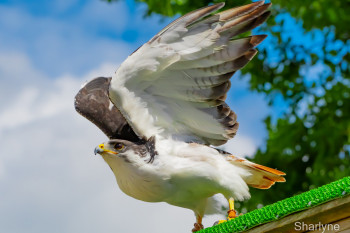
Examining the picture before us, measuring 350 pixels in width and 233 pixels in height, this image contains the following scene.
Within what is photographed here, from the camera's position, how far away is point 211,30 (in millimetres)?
4480

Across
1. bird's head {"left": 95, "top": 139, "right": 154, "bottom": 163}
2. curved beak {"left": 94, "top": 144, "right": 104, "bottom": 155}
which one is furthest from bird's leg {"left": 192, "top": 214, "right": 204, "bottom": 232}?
curved beak {"left": 94, "top": 144, "right": 104, "bottom": 155}

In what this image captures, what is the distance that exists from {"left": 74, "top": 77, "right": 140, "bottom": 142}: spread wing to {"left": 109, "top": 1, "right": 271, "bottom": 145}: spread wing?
0.98ft

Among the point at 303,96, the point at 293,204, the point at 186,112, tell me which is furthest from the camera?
the point at 303,96

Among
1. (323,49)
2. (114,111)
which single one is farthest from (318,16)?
(114,111)

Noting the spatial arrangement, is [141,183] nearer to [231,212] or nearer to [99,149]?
[99,149]

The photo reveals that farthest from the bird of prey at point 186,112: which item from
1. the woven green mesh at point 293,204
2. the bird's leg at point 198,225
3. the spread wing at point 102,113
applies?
the woven green mesh at point 293,204

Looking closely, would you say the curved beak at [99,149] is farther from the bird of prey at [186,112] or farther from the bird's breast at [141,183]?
the bird's breast at [141,183]

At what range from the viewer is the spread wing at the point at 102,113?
5051 mm

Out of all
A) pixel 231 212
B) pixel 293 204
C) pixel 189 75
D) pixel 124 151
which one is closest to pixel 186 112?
pixel 189 75

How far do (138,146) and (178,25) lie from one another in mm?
914

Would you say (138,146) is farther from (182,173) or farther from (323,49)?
(323,49)

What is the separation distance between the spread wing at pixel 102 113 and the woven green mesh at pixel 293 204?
5.01 ft

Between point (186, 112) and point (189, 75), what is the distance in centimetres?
32

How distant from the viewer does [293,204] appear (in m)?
3.26
